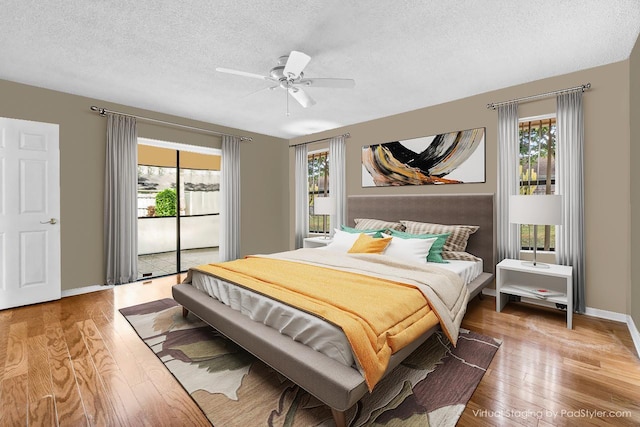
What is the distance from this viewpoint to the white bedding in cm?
164

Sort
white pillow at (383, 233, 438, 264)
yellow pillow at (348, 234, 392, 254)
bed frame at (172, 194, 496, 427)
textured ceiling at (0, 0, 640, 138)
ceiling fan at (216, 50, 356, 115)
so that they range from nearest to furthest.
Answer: bed frame at (172, 194, 496, 427), textured ceiling at (0, 0, 640, 138), ceiling fan at (216, 50, 356, 115), white pillow at (383, 233, 438, 264), yellow pillow at (348, 234, 392, 254)

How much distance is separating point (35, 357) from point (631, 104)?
5582mm

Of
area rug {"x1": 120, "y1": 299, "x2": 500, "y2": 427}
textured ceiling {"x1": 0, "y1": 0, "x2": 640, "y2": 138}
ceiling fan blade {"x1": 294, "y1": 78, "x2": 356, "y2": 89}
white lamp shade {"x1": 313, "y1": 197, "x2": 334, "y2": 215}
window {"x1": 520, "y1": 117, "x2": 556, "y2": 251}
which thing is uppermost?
textured ceiling {"x1": 0, "y1": 0, "x2": 640, "y2": 138}

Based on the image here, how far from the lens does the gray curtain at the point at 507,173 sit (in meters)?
3.45

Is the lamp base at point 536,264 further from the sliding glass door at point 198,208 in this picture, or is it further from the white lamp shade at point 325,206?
the sliding glass door at point 198,208

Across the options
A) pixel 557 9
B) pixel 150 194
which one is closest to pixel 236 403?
pixel 557 9

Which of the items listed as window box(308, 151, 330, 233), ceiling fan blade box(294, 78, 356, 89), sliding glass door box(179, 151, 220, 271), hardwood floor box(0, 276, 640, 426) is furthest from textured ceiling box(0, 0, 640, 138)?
hardwood floor box(0, 276, 640, 426)

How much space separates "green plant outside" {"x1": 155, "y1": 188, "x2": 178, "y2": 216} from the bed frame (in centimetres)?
285

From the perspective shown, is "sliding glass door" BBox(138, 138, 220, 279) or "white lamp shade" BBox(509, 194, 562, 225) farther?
"sliding glass door" BBox(138, 138, 220, 279)

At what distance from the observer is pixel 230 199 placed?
535cm

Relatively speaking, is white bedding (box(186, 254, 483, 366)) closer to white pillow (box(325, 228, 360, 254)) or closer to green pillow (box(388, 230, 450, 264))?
white pillow (box(325, 228, 360, 254))

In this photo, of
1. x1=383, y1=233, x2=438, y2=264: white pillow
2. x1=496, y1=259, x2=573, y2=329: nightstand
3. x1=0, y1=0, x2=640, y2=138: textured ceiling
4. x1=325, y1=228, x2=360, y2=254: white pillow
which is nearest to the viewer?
x1=0, y1=0, x2=640, y2=138: textured ceiling

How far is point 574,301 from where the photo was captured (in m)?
3.08

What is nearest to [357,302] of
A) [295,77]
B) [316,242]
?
[295,77]
